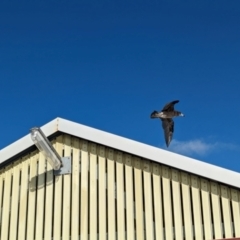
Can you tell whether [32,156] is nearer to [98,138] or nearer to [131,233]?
[98,138]

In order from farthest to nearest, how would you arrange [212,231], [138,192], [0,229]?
[0,229] → [138,192] → [212,231]

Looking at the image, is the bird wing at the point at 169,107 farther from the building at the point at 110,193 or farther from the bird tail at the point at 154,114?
the building at the point at 110,193

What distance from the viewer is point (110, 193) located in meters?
8.95

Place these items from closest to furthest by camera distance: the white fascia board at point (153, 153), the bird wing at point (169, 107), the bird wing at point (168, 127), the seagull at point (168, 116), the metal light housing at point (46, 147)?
1. the white fascia board at point (153, 153)
2. the metal light housing at point (46, 147)
3. the bird wing at point (169, 107)
4. the seagull at point (168, 116)
5. the bird wing at point (168, 127)

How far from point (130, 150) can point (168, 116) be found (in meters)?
1.50

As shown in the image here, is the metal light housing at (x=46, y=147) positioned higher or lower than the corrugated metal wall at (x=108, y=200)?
higher

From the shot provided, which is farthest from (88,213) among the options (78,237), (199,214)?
(199,214)

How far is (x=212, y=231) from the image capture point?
8.02 m

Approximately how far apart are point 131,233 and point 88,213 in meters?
0.90

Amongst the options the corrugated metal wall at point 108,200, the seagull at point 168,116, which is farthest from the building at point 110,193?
the seagull at point 168,116

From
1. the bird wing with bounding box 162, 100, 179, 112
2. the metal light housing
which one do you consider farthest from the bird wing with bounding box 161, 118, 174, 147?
the metal light housing

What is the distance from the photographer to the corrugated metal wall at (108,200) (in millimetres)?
8195

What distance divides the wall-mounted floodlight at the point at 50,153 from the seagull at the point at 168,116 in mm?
1905

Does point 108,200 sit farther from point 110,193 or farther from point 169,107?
point 169,107
